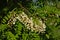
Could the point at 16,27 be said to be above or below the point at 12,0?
below

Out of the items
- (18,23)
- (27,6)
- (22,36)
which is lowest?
(22,36)

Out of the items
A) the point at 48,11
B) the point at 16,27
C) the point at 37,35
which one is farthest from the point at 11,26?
the point at 48,11

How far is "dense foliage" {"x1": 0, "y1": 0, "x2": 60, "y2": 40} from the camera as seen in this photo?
1.52 meters

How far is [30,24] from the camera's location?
146 cm

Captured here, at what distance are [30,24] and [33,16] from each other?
0.36 feet

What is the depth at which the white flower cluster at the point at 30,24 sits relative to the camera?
1454 mm

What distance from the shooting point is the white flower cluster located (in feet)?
4.77

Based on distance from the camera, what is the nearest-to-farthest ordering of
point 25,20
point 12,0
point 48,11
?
point 25,20 < point 48,11 < point 12,0

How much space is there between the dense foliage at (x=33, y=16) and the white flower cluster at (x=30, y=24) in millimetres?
43

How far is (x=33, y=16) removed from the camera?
1553 millimetres

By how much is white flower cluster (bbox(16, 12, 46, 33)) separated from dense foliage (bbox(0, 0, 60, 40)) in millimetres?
43

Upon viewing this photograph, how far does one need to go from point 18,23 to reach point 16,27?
4 centimetres

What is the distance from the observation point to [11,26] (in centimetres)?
154

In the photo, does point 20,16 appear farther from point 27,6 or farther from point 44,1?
point 44,1
